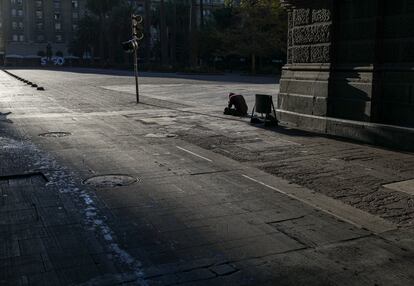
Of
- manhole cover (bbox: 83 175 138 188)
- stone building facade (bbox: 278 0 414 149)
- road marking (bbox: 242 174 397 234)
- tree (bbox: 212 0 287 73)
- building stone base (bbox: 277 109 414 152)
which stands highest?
tree (bbox: 212 0 287 73)

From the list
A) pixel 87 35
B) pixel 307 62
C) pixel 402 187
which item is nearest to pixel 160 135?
pixel 307 62

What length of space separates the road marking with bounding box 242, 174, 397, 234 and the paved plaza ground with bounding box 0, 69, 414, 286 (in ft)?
0.04

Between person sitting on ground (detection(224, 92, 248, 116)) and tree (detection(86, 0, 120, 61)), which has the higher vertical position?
tree (detection(86, 0, 120, 61))

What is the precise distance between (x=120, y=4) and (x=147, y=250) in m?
98.3

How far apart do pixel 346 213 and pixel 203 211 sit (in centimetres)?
173

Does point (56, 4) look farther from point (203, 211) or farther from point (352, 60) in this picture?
point (203, 211)

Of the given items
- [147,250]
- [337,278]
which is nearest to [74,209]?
[147,250]

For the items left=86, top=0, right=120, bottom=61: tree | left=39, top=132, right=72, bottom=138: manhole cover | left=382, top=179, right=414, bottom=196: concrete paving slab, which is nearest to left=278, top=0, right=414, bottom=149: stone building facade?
left=382, top=179, right=414, bottom=196: concrete paving slab

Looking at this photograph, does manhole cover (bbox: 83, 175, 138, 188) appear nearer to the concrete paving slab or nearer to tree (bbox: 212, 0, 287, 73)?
the concrete paving slab

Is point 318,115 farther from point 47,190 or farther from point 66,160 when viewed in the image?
point 47,190

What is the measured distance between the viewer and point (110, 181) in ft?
25.0

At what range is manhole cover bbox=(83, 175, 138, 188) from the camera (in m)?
7.45

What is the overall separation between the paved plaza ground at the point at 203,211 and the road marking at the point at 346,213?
0.01 meters

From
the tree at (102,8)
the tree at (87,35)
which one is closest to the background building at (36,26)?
the tree at (87,35)
